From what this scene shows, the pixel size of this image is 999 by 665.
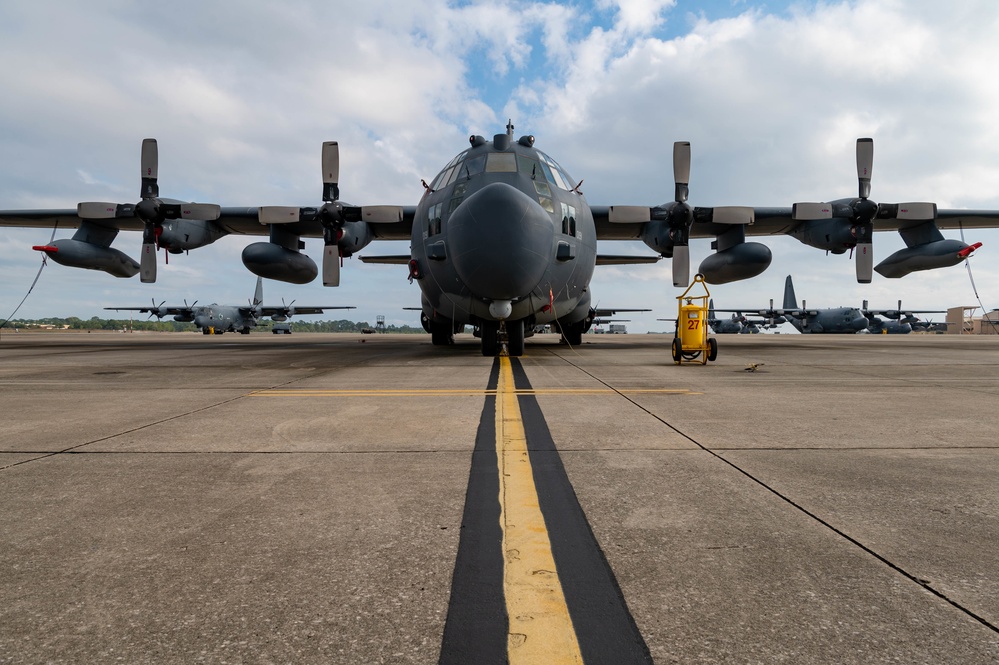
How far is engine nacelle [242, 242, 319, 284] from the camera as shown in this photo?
15.9 meters

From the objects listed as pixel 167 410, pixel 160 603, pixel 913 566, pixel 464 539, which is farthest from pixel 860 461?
pixel 167 410

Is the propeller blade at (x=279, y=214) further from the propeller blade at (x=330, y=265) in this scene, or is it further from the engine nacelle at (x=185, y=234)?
the engine nacelle at (x=185, y=234)

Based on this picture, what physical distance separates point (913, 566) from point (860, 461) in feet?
5.00

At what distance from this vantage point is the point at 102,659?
1242mm

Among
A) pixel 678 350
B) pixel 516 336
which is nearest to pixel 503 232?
pixel 516 336

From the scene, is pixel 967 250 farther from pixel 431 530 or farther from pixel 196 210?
pixel 196 210

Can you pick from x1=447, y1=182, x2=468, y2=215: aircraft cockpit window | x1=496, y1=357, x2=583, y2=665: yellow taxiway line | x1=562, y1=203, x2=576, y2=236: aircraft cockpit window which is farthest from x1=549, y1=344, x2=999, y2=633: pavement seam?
x1=447, y1=182, x2=468, y2=215: aircraft cockpit window

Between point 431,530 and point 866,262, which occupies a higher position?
point 866,262

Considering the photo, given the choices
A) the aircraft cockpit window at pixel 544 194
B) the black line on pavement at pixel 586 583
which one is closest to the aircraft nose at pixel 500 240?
the aircraft cockpit window at pixel 544 194

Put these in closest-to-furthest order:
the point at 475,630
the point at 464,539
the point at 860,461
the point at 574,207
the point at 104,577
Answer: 1. the point at 475,630
2. the point at 104,577
3. the point at 464,539
4. the point at 860,461
5. the point at 574,207

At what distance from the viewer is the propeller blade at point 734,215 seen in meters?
15.9

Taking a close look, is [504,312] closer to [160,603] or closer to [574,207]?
[574,207]

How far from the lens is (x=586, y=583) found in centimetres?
162

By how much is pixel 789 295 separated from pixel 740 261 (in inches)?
2522
